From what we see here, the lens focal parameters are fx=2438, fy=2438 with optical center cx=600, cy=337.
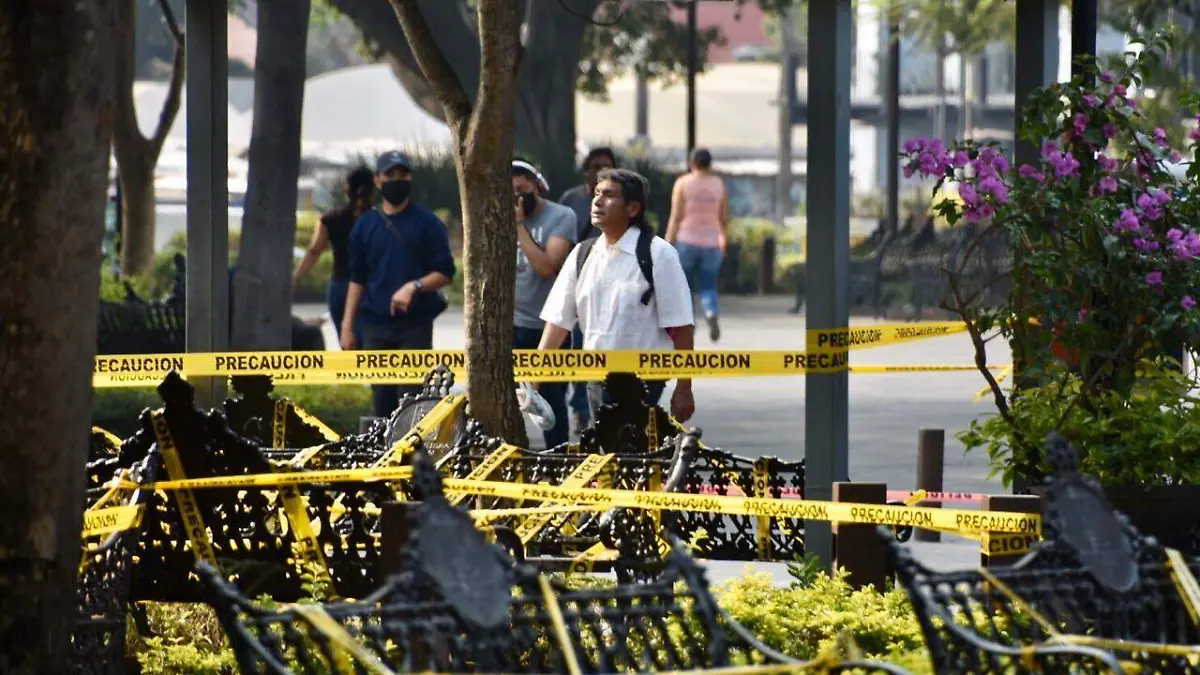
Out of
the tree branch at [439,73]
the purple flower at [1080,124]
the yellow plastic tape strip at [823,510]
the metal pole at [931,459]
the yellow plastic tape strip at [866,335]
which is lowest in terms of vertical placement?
the metal pole at [931,459]

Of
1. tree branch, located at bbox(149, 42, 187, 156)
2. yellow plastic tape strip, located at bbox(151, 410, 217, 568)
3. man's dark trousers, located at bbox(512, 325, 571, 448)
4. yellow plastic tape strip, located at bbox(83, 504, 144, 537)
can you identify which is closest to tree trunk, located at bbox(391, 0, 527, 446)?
yellow plastic tape strip, located at bbox(151, 410, 217, 568)

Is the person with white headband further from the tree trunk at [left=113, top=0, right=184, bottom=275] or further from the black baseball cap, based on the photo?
the tree trunk at [left=113, top=0, right=184, bottom=275]

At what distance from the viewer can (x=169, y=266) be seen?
2677 centimetres

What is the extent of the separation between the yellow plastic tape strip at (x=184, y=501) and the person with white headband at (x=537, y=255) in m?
4.83

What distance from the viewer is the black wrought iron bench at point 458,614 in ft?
14.3

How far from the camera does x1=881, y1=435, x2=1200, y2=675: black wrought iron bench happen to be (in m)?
4.80

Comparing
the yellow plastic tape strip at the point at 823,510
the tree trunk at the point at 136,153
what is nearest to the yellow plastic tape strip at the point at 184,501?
the yellow plastic tape strip at the point at 823,510

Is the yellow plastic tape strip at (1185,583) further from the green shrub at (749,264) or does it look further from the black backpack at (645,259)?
the green shrub at (749,264)

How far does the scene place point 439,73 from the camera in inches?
358

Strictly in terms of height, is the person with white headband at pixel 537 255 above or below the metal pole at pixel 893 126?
below

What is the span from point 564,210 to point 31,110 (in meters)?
7.66

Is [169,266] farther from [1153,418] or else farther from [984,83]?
[984,83]

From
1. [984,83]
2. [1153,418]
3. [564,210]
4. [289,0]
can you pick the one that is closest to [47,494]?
[1153,418]

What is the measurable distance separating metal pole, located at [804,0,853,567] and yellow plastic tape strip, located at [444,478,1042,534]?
1143 mm
